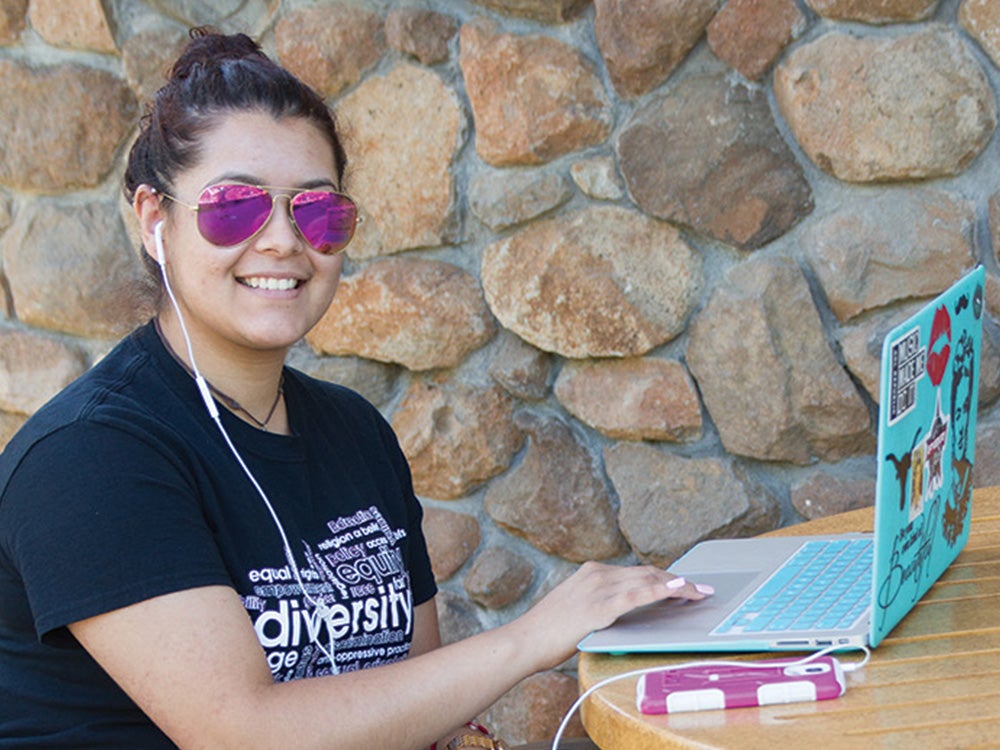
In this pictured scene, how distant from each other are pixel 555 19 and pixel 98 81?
912mm

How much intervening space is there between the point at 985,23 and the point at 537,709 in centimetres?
130

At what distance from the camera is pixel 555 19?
217cm

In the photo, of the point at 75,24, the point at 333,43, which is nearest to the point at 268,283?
the point at 333,43

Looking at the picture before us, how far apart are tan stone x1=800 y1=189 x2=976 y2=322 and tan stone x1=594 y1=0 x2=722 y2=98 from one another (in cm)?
34

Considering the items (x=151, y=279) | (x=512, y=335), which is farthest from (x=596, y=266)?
(x=151, y=279)

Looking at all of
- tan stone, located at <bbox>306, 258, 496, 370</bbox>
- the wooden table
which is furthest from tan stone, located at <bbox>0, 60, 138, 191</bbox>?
the wooden table

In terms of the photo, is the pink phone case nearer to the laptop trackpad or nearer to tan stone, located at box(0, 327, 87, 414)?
the laptop trackpad

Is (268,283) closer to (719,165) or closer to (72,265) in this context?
(719,165)

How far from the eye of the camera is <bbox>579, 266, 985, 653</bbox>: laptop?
1.05 metres

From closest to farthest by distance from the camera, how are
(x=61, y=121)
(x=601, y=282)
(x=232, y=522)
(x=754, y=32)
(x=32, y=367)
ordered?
1. (x=232, y=522)
2. (x=754, y=32)
3. (x=601, y=282)
4. (x=61, y=121)
5. (x=32, y=367)

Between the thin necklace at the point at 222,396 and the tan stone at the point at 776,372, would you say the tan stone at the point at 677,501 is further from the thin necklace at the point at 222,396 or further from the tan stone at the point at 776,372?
the thin necklace at the point at 222,396

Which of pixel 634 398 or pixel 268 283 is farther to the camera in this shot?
pixel 634 398

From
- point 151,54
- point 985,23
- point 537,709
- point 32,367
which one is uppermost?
point 151,54

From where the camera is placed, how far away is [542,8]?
2164 mm
